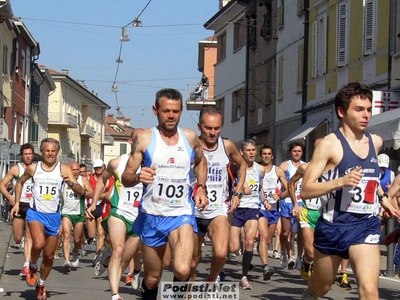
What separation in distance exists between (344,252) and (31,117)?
5778cm

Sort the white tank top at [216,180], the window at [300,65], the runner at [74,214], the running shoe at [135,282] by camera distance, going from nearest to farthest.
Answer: the white tank top at [216,180] < the running shoe at [135,282] < the runner at [74,214] < the window at [300,65]

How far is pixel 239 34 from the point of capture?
148 ft

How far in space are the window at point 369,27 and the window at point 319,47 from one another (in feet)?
13.9

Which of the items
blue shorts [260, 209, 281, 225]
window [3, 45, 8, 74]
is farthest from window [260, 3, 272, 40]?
blue shorts [260, 209, 281, 225]

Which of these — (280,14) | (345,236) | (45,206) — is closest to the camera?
(345,236)

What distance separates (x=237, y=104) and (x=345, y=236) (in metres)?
38.8

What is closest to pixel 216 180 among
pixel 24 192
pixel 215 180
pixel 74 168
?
pixel 215 180

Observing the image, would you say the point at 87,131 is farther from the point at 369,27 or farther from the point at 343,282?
the point at 343,282

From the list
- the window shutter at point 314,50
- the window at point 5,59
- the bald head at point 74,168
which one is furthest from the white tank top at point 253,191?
the window at point 5,59

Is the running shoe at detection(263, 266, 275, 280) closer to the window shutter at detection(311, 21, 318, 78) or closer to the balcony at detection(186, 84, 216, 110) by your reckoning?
the window shutter at detection(311, 21, 318, 78)

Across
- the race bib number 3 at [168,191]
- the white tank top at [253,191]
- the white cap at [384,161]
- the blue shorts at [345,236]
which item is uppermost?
the white cap at [384,161]

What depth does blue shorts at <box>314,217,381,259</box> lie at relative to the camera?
23.6 ft

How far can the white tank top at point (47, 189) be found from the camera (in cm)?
1171

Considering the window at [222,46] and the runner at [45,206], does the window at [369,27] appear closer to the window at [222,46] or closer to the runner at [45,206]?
the runner at [45,206]
